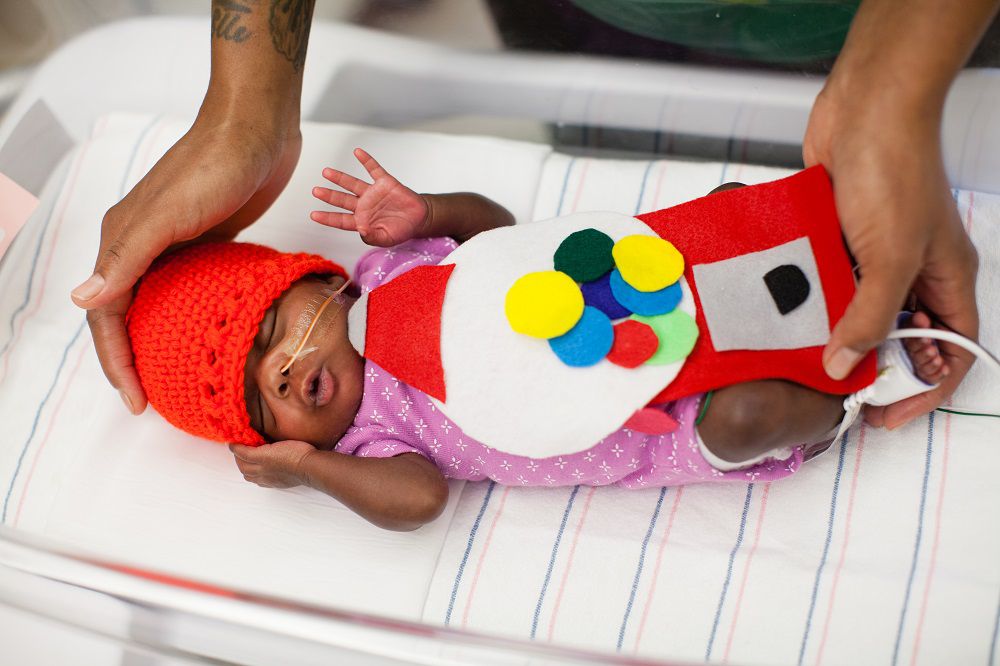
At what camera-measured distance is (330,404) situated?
4.24ft

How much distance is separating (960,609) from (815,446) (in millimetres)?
275

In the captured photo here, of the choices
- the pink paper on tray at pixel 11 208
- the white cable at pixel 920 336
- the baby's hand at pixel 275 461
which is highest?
the pink paper on tray at pixel 11 208

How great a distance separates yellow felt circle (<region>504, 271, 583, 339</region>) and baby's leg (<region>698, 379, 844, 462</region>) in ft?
0.70

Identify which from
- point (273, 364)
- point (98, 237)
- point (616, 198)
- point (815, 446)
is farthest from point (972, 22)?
point (98, 237)

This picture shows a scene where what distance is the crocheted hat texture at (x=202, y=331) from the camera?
1195mm

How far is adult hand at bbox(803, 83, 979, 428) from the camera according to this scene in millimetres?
970

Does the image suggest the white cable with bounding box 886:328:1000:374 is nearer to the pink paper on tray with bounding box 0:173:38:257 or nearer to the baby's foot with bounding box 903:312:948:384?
the baby's foot with bounding box 903:312:948:384

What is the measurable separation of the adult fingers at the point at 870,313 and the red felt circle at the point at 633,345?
0.21 meters

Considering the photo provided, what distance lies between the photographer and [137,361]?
125cm

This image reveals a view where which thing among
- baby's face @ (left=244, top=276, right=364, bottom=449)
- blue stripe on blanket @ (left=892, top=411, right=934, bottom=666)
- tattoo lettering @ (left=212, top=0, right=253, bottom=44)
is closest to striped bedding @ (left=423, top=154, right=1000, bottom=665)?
blue stripe on blanket @ (left=892, top=411, right=934, bottom=666)

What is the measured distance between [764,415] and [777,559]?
28 cm

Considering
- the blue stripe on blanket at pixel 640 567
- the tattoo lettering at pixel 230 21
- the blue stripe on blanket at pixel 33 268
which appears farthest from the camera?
the blue stripe on blanket at pixel 33 268

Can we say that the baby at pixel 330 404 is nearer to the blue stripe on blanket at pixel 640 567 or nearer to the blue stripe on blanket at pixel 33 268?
the blue stripe on blanket at pixel 640 567

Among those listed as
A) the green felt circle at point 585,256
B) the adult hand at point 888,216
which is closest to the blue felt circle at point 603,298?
the green felt circle at point 585,256
